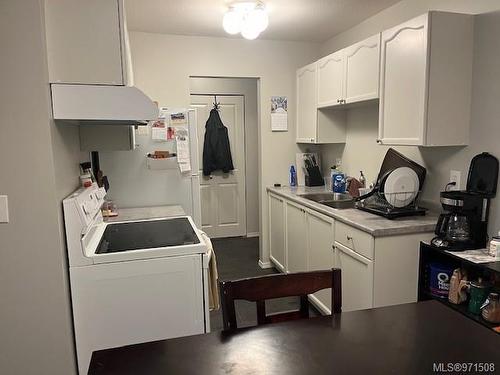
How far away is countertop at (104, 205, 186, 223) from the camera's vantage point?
104 inches

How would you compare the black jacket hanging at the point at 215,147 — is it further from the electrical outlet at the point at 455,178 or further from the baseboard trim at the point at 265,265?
the electrical outlet at the point at 455,178

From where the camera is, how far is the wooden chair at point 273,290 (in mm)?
1255

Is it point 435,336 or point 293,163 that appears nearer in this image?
point 435,336

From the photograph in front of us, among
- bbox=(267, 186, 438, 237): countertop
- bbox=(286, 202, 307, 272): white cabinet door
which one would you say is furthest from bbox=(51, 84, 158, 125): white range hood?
bbox=(286, 202, 307, 272): white cabinet door

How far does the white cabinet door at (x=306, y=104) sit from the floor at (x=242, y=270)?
4.92 ft

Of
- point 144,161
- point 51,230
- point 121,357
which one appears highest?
point 144,161

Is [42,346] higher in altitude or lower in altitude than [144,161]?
lower

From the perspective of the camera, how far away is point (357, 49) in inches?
110

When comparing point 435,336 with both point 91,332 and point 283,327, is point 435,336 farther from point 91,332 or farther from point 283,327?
point 91,332

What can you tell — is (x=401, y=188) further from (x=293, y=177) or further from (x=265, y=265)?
(x=265, y=265)

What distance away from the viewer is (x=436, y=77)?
7.03 feet

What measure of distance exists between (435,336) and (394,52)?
185cm

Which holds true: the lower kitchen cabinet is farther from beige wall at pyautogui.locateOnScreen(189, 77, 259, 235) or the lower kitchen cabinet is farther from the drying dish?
beige wall at pyautogui.locateOnScreen(189, 77, 259, 235)

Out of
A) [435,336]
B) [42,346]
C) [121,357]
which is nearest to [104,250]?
[42,346]
